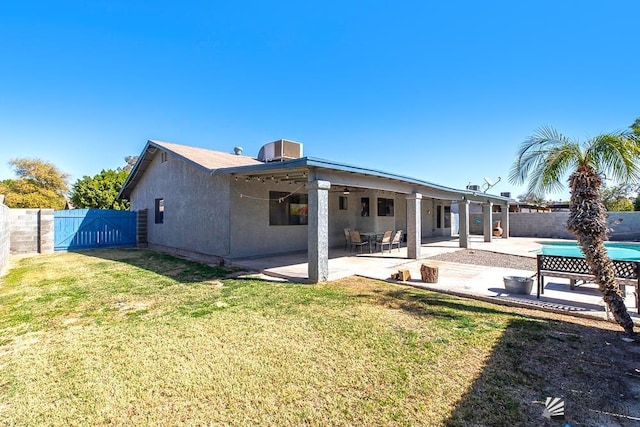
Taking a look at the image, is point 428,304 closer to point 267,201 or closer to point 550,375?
point 550,375

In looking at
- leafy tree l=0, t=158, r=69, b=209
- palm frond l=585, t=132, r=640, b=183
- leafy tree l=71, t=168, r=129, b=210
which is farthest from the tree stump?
leafy tree l=0, t=158, r=69, b=209

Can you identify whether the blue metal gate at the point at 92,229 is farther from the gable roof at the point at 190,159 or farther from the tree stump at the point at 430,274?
the tree stump at the point at 430,274

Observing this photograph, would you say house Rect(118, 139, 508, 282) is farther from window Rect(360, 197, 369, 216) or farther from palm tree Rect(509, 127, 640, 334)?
palm tree Rect(509, 127, 640, 334)

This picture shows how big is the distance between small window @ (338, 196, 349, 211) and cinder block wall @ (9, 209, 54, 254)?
13.6 meters

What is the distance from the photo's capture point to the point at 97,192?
26.0 metres

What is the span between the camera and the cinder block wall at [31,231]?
43.5 ft

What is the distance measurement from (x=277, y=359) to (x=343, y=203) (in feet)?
38.7

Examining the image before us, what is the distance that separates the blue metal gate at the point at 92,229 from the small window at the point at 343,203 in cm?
1158

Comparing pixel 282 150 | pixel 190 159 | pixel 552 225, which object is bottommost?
pixel 552 225

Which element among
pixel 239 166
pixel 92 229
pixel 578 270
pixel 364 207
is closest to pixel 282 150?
pixel 239 166

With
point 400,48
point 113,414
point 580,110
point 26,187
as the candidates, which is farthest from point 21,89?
point 580,110

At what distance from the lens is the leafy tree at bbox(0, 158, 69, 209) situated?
90.7 ft

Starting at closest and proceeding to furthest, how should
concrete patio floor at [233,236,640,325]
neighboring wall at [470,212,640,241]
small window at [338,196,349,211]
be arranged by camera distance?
concrete patio floor at [233,236,640,325]
small window at [338,196,349,211]
neighboring wall at [470,212,640,241]

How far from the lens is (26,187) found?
29.2m
